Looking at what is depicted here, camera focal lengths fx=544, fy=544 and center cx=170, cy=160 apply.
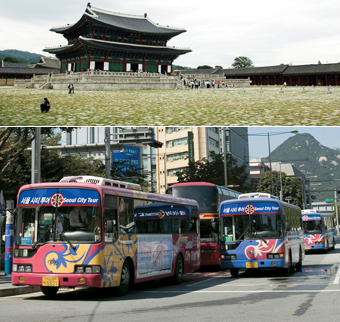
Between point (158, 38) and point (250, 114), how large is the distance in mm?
42404

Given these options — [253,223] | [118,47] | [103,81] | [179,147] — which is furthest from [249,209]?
[179,147]

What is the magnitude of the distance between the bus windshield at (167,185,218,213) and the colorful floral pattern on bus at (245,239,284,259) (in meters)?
4.92

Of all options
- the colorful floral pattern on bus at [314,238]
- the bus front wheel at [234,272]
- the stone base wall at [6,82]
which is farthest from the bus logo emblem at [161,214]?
the stone base wall at [6,82]

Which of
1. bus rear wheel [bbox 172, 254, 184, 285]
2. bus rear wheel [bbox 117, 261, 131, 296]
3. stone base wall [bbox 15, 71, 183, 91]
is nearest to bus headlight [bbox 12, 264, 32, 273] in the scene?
bus rear wheel [bbox 117, 261, 131, 296]

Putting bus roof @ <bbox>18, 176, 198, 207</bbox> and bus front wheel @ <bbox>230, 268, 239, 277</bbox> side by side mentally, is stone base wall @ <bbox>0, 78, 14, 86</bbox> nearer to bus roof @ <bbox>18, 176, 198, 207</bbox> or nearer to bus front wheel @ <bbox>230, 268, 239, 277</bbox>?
bus front wheel @ <bbox>230, 268, 239, 277</bbox>

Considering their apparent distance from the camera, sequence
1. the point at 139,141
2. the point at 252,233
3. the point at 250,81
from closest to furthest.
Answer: the point at 252,233 < the point at 139,141 < the point at 250,81

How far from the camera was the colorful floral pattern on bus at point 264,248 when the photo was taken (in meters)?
18.3

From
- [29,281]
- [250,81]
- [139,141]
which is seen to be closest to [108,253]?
[29,281]

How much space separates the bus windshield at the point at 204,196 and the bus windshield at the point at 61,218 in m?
11.0

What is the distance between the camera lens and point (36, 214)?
12805 mm

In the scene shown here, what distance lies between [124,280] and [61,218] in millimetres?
2470

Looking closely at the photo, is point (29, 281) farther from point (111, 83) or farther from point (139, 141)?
point (111, 83)

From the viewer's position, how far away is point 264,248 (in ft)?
60.3

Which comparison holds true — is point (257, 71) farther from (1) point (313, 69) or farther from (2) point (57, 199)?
(2) point (57, 199)
